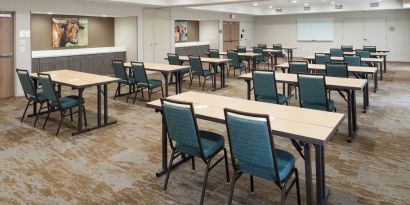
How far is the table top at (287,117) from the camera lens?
234 centimetres

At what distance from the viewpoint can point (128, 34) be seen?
11008mm

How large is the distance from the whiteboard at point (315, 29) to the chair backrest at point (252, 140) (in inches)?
623

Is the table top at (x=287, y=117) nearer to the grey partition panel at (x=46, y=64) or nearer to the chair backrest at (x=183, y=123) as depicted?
the chair backrest at (x=183, y=123)

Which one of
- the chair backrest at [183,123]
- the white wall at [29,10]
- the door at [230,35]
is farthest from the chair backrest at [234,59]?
the chair backrest at [183,123]

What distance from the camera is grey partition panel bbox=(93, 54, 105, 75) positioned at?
385 inches

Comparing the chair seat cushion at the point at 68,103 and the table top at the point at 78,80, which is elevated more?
the table top at the point at 78,80

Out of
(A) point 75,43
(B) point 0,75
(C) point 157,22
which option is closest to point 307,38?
(C) point 157,22

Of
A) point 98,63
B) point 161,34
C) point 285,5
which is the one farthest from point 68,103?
point 285,5

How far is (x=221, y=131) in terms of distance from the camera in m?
4.88

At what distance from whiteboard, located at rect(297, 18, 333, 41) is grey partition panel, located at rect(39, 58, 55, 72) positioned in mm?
13026

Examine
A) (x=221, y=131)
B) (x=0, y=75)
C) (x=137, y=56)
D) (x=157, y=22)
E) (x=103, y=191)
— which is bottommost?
(x=103, y=191)

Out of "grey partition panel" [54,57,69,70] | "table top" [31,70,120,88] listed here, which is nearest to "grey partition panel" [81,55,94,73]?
"grey partition panel" [54,57,69,70]

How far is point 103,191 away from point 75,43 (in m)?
8.72

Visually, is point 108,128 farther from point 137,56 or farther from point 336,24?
point 336,24
